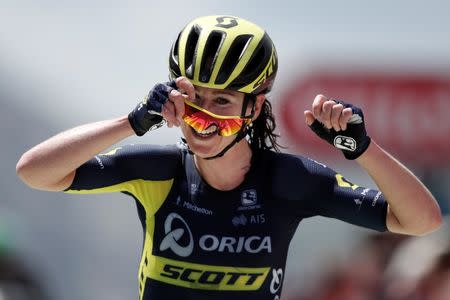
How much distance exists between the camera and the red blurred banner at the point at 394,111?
17.5 metres

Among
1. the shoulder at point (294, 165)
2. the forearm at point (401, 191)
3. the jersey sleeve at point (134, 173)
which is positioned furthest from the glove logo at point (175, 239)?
the forearm at point (401, 191)

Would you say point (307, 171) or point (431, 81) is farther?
point (431, 81)

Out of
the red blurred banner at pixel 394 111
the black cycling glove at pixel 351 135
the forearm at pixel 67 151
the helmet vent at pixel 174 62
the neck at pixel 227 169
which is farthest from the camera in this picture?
the red blurred banner at pixel 394 111

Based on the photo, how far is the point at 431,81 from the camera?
17891 millimetres

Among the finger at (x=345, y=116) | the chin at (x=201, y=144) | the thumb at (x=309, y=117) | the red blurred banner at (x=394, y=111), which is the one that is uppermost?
the finger at (x=345, y=116)

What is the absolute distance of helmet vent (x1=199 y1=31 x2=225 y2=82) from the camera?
20.2 ft

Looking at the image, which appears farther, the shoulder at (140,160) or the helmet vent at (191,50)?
the shoulder at (140,160)

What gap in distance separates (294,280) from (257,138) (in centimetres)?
889

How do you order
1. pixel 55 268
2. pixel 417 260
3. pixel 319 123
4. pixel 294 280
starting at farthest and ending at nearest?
pixel 55 268 < pixel 294 280 < pixel 417 260 < pixel 319 123

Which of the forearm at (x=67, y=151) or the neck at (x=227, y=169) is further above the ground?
the forearm at (x=67, y=151)

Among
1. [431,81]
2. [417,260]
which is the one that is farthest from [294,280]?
[417,260]

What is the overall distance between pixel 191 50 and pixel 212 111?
0.44 m

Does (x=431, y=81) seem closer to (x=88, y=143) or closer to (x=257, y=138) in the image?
(x=257, y=138)

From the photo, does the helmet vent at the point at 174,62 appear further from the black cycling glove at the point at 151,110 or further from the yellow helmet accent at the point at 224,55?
the black cycling glove at the point at 151,110
